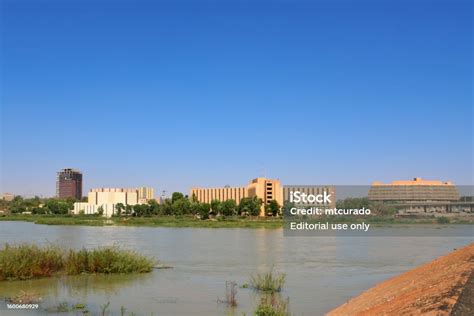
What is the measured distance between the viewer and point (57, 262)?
17000 mm

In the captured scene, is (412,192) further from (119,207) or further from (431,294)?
(431,294)

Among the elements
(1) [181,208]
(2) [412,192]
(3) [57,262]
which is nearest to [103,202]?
(1) [181,208]

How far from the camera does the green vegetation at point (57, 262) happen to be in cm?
1560

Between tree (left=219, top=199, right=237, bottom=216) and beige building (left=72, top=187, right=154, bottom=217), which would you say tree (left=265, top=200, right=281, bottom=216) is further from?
beige building (left=72, top=187, right=154, bottom=217)

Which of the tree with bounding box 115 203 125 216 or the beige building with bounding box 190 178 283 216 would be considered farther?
the beige building with bounding box 190 178 283 216

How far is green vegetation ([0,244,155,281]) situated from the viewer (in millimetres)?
15602

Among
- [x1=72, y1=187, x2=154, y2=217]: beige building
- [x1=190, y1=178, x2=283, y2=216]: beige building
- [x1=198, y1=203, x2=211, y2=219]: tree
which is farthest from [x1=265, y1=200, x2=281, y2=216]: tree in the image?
[x1=72, y1=187, x2=154, y2=217]: beige building

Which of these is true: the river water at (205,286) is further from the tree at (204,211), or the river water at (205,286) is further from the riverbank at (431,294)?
the tree at (204,211)

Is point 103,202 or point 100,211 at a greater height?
point 103,202

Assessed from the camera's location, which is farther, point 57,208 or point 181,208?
point 57,208

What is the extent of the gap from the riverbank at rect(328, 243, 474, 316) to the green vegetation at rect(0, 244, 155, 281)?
8.83 metres

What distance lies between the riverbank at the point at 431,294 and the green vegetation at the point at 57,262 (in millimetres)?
8833

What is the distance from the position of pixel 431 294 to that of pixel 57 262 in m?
12.3

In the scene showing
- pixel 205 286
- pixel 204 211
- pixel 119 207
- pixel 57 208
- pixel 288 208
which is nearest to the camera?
pixel 205 286
